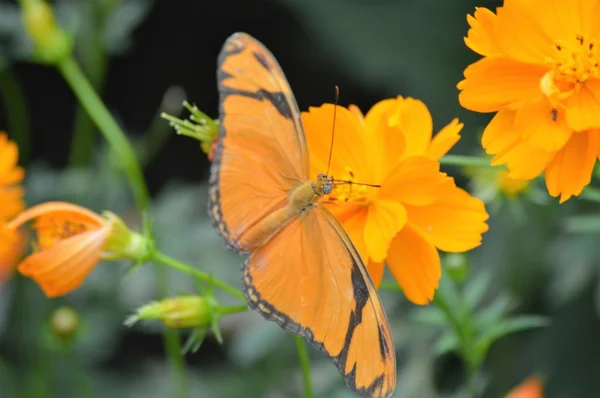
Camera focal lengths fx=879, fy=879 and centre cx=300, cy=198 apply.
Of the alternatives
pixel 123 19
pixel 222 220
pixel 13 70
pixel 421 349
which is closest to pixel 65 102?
pixel 13 70

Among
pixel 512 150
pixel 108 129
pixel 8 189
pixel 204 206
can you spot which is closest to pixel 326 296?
pixel 512 150

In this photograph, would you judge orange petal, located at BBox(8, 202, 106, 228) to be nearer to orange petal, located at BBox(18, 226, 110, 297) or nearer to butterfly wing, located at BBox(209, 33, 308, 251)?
orange petal, located at BBox(18, 226, 110, 297)

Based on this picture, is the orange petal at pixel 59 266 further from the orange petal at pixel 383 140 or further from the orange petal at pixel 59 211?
the orange petal at pixel 383 140

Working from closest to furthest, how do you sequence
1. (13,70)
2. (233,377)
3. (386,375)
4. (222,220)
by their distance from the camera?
(386,375), (222,220), (233,377), (13,70)

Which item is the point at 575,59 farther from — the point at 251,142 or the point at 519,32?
the point at 251,142

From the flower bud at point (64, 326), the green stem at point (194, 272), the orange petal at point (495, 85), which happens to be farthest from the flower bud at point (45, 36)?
the orange petal at point (495, 85)

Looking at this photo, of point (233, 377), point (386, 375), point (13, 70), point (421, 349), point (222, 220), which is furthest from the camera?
point (13, 70)

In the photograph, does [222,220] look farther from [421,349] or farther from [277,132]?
[421,349]
